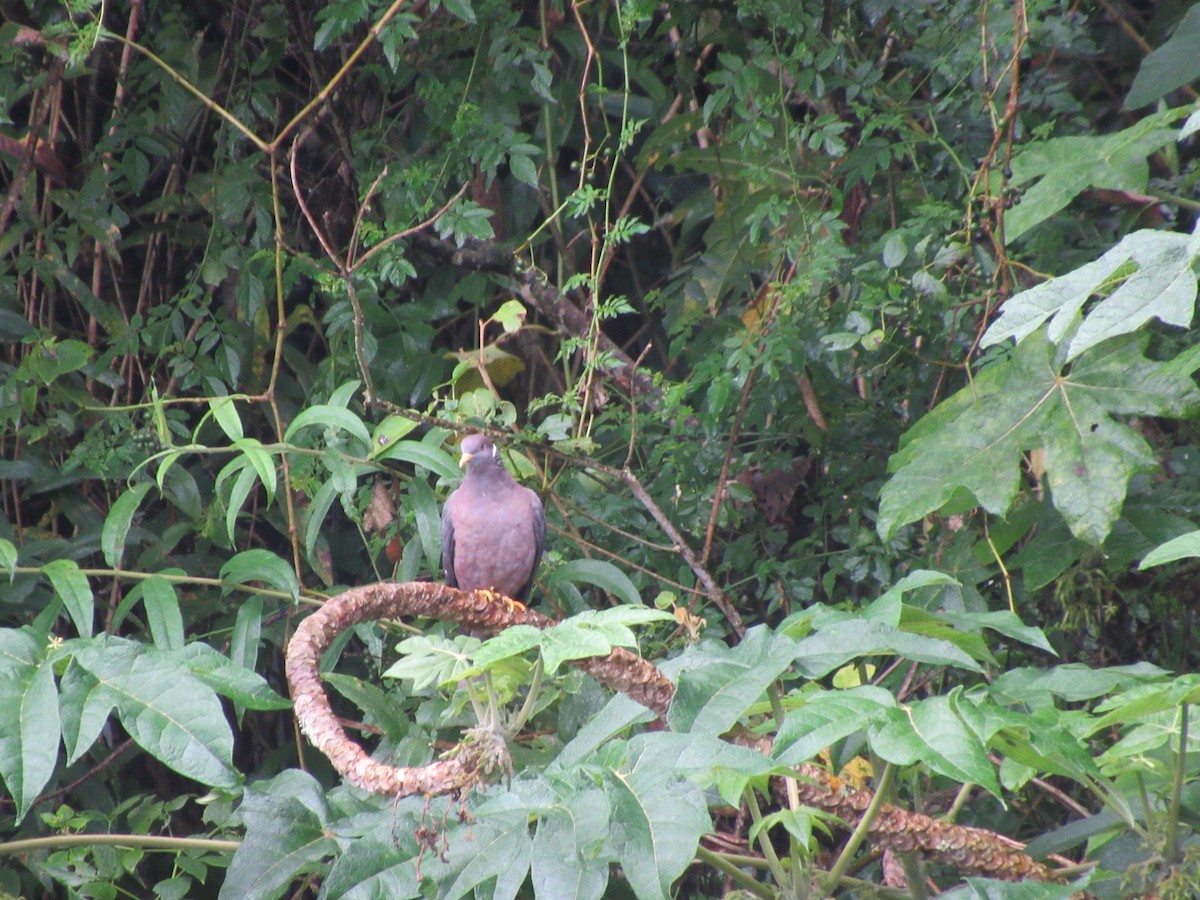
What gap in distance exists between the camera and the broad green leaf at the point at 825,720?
56.4 inches

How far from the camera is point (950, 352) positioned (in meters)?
2.93

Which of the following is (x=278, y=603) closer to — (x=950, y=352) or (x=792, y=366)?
(x=792, y=366)

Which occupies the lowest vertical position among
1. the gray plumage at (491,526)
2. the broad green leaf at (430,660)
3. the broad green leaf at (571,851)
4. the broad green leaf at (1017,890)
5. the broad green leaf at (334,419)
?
the gray plumage at (491,526)

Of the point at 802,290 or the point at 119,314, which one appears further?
the point at 119,314

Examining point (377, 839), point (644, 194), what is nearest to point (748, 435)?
point (644, 194)

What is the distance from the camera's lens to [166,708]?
5.38 ft

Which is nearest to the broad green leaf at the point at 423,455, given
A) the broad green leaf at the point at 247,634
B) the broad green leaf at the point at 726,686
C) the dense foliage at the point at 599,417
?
the dense foliage at the point at 599,417

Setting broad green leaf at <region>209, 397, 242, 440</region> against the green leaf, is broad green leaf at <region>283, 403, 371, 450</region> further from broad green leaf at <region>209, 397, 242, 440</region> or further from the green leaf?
the green leaf

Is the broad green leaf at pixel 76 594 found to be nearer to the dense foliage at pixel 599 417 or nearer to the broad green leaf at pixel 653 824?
the dense foliage at pixel 599 417

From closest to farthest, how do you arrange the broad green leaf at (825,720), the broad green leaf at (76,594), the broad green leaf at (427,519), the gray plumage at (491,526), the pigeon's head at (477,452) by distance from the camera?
1. the broad green leaf at (825,720)
2. the broad green leaf at (76,594)
3. the broad green leaf at (427,519)
4. the gray plumage at (491,526)
5. the pigeon's head at (477,452)

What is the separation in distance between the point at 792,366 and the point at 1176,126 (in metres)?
1.03

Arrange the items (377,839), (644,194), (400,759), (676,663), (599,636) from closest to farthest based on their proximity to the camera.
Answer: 1. (599,636)
2. (377,839)
3. (676,663)
4. (400,759)
5. (644,194)

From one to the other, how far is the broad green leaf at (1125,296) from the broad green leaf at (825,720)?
1.54 feet

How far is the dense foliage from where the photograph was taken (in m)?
1.74
